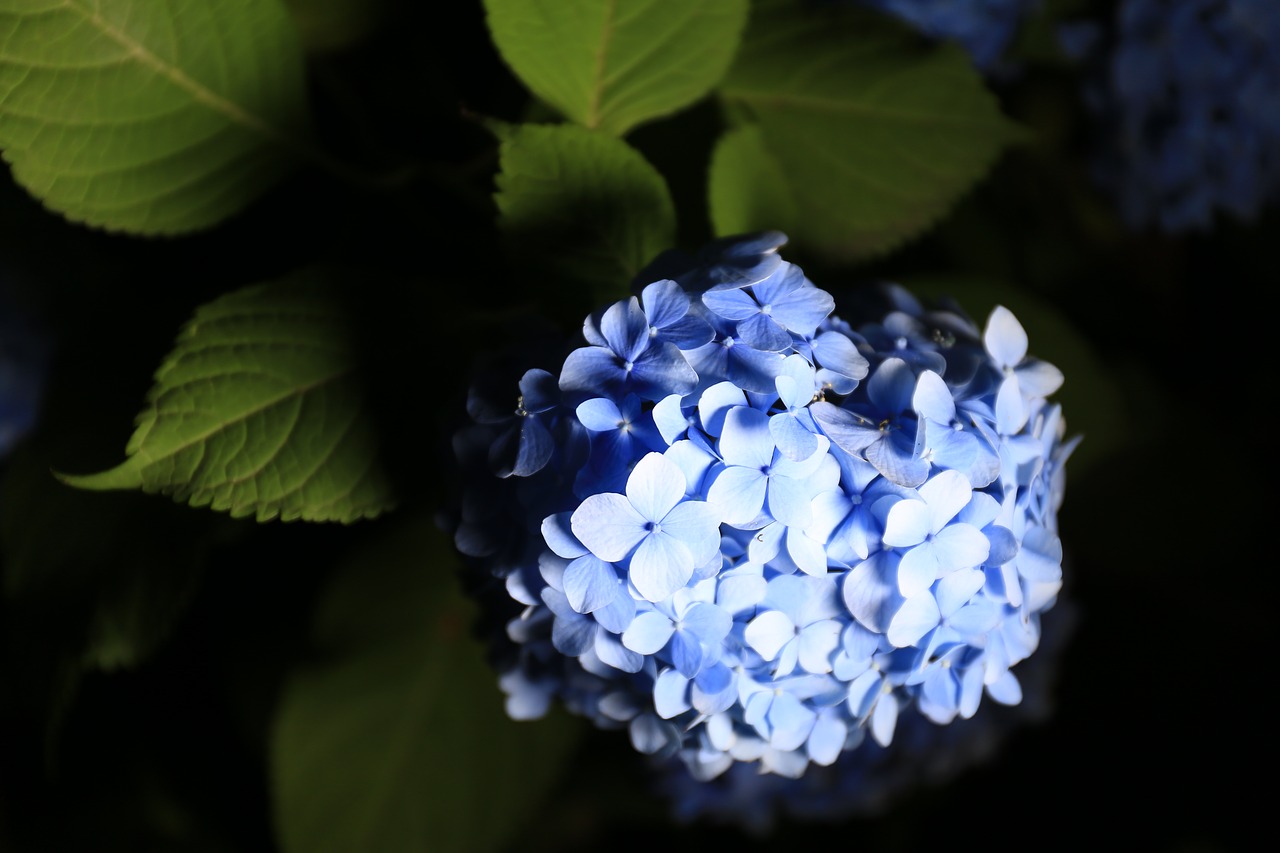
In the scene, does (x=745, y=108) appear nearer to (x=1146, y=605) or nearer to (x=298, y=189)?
(x=298, y=189)

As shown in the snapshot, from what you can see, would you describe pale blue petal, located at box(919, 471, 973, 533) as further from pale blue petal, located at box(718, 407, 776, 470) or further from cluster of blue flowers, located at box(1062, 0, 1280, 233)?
cluster of blue flowers, located at box(1062, 0, 1280, 233)

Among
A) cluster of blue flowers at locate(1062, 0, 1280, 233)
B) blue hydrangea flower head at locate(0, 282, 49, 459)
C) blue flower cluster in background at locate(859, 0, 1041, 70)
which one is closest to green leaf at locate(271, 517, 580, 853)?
blue hydrangea flower head at locate(0, 282, 49, 459)

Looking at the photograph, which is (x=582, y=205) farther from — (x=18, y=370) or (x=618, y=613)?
(x=18, y=370)

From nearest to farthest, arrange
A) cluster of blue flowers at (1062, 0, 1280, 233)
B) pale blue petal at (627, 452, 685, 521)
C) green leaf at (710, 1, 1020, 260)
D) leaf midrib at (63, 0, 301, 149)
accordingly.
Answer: pale blue petal at (627, 452, 685, 521) → leaf midrib at (63, 0, 301, 149) → green leaf at (710, 1, 1020, 260) → cluster of blue flowers at (1062, 0, 1280, 233)

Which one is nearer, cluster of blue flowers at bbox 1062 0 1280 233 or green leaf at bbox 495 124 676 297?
green leaf at bbox 495 124 676 297

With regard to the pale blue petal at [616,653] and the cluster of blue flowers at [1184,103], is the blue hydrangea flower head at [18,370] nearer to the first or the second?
the pale blue petal at [616,653]

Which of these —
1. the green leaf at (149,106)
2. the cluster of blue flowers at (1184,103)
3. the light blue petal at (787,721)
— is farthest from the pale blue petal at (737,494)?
the cluster of blue flowers at (1184,103)

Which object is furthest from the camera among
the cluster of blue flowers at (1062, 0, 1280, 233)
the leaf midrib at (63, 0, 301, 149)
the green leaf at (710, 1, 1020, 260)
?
the cluster of blue flowers at (1062, 0, 1280, 233)
